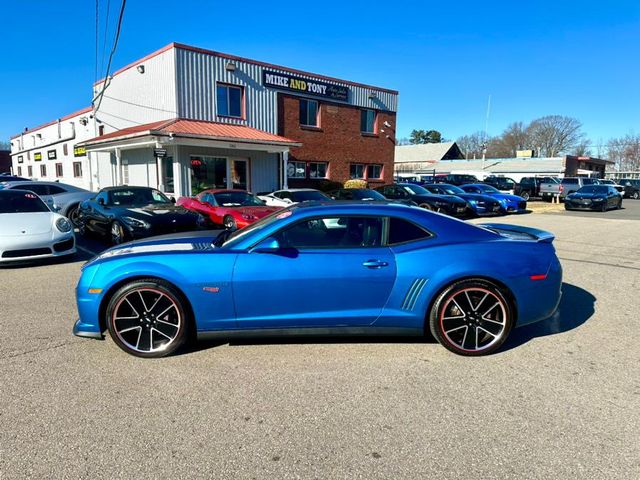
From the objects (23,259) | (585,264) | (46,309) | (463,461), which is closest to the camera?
(463,461)

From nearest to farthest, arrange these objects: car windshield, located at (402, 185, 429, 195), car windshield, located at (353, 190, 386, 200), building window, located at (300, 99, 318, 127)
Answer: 1. car windshield, located at (353, 190, 386, 200)
2. car windshield, located at (402, 185, 429, 195)
3. building window, located at (300, 99, 318, 127)

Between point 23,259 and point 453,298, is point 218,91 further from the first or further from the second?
point 453,298

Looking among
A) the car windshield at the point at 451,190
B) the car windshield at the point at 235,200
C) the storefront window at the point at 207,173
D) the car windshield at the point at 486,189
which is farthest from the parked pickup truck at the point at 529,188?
the car windshield at the point at 235,200

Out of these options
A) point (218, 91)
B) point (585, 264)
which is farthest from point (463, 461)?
point (218, 91)

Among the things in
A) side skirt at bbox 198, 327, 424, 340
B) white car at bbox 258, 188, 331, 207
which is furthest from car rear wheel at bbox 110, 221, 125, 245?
side skirt at bbox 198, 327, 424, 340

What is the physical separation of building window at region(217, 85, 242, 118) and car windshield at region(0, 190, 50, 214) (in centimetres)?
1264

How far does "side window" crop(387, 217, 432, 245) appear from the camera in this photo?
12.5 ft

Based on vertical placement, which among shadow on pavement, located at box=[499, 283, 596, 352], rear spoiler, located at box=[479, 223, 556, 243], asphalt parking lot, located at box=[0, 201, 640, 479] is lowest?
asphalt parking lot, located at box=[0, 201, 640, 479]

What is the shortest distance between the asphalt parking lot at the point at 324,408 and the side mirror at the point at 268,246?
959mm

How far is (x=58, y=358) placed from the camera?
146 inches

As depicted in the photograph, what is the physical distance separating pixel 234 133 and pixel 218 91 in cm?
266

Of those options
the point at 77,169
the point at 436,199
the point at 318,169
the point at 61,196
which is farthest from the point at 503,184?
the point at 77,169

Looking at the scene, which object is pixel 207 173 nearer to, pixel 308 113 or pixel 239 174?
pixel 239 174

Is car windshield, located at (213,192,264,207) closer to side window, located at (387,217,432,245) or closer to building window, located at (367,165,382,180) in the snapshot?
side window, located at (387,217,432,245)
